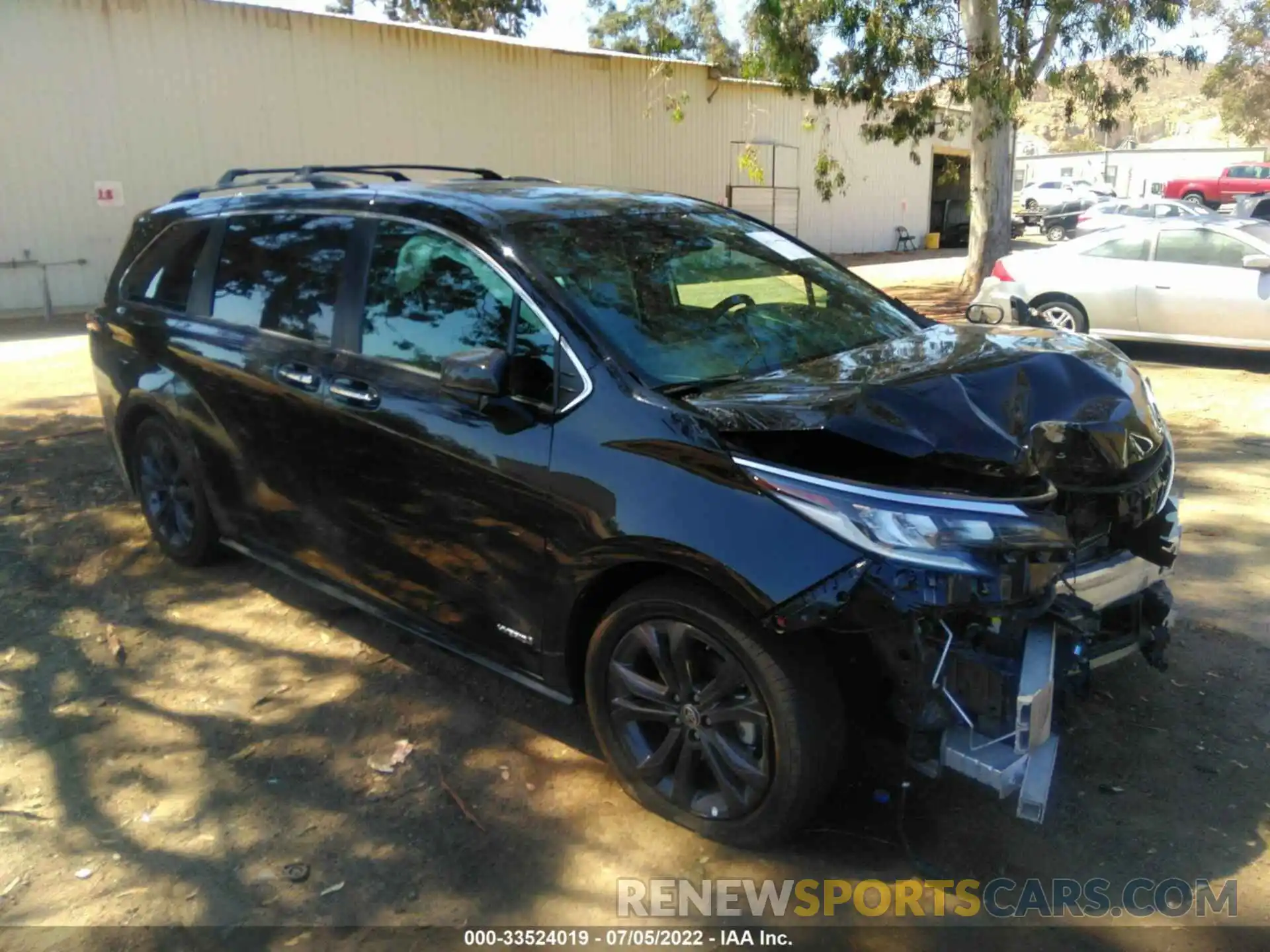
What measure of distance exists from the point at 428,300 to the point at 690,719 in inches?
69.1

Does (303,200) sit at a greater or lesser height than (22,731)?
greater

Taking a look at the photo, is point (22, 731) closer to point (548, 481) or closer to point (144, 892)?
point (144, 892)

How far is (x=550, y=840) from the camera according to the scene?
10.6ft

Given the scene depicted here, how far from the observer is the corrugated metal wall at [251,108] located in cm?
1569

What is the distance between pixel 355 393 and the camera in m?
3.85

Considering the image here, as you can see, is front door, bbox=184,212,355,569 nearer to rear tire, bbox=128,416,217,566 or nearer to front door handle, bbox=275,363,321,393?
front door handle, bbox=275,363,321,393

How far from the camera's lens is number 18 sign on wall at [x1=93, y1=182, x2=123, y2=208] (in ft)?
53.8

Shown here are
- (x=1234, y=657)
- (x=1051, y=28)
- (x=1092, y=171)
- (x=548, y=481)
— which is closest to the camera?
(x=548, y=481)

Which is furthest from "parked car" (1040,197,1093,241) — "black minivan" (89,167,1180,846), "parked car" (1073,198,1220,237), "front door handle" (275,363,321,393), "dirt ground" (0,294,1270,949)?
"front door handle" (275,363,321,393)

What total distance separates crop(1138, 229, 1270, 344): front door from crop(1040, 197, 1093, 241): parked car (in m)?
23.7

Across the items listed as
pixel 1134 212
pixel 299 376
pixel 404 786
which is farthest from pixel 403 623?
pixel 1134 212

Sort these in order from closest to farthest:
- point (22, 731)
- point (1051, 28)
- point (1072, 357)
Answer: point (1072, 357), point (22, 731), point (1051, 28)

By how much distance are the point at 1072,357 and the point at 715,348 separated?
119 cm

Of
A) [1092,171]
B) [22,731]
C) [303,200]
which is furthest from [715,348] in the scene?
[1092,171]
